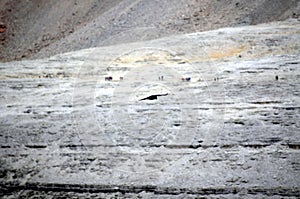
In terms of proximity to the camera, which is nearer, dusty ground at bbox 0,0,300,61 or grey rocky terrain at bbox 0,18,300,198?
grey rocky terrain at bbox 0,18,300,198

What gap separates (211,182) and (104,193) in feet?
2.02

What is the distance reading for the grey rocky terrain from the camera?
5.94 feet

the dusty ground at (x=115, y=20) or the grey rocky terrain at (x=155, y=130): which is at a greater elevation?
the dusty ground at (x=115, y=20)

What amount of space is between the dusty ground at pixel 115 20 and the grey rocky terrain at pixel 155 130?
19.7ft

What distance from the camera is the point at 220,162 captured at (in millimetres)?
1986

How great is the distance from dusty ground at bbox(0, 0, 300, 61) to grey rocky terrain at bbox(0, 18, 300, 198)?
6009mm

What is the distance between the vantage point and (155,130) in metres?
2.48

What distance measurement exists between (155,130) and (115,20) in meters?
10.5

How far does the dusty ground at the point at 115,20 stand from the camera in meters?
10.4

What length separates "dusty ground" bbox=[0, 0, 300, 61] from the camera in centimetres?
1040

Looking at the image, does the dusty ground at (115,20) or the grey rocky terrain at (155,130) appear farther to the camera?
the dusty ground at (115,20)

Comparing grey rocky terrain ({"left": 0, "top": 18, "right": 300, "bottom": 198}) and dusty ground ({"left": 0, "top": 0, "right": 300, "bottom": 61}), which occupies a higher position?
dusty ground ({"left": 0, "top": 0, "right": 300, "bottom": 61})

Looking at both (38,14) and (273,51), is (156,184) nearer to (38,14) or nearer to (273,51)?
(273,51)

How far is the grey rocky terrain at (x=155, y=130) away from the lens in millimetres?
1810
